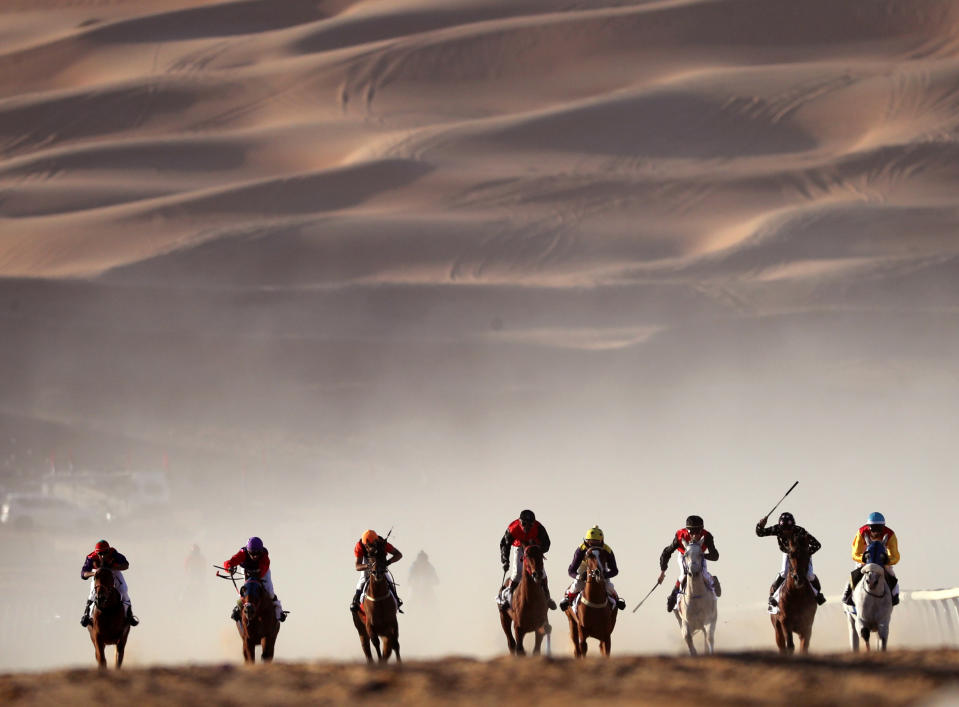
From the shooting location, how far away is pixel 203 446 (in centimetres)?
5662

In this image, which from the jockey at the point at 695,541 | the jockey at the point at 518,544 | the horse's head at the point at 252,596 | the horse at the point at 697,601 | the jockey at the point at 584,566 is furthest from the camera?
the horse at the point at 697,601

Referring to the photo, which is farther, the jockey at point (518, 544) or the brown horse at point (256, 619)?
→ the jockey at point (518, 544)

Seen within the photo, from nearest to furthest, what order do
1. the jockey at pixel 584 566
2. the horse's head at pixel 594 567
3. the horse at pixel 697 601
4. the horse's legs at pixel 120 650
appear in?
the horse's legs at pixel 120 650 < the horse's head at pixel 594 567 < the jockey at pixel 584 566 < the horse at pixel 697 601

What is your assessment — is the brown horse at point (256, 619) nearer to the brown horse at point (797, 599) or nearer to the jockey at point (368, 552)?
the jockey at point (368, 552)

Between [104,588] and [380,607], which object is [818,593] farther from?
[104,588]

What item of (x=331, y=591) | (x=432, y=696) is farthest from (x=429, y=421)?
(x=432, y=696)

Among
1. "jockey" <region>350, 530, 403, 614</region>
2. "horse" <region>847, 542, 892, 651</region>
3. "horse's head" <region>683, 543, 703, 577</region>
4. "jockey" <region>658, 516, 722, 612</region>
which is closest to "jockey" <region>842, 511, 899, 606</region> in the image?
"horse" <region>847, 542, 892, 651</region>

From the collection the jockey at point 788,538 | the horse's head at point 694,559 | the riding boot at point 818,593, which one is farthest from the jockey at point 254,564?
the riding boot at point 818,593

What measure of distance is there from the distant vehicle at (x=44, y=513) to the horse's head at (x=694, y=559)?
2895cm

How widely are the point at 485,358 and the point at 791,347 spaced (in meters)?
11.9

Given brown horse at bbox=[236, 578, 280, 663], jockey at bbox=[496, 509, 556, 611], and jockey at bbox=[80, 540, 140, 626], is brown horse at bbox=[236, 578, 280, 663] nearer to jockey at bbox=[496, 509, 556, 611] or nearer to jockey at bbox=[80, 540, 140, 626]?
jockey at bbox=[80, 540, 140, 626]

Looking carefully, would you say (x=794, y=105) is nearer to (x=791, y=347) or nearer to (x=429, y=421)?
(x=791, y=347)

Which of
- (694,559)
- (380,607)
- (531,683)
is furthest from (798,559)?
(531,683)

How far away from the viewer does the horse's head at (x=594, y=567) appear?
698 inches
